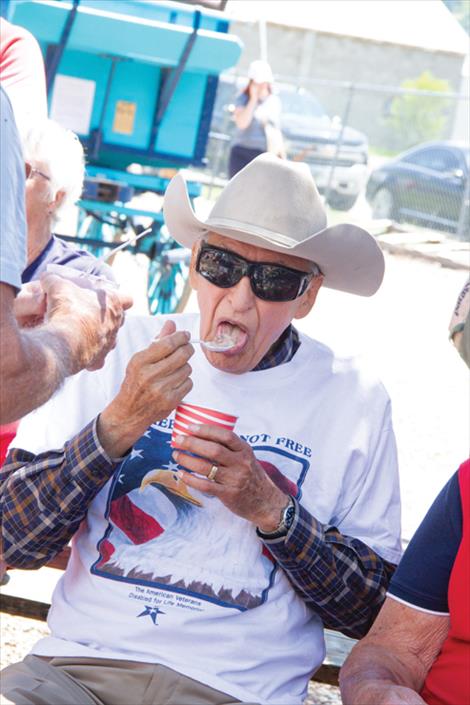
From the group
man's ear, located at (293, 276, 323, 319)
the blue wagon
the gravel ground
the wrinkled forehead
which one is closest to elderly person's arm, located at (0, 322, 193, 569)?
the wrinkled forehead

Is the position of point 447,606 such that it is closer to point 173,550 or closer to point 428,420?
point 173,550

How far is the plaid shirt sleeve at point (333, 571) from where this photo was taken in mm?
2600

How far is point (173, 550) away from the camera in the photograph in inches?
106

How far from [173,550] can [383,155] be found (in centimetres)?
3429

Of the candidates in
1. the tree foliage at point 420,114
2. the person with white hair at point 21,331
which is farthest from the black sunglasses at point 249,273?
the tree foliage at point 420,114

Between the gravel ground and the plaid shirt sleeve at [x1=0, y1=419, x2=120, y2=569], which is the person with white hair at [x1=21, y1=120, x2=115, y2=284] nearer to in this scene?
the plaid shirt sleeve at [x1=0, y1=419, x2=120, y2=569]

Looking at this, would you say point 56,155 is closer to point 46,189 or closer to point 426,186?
point 46,189

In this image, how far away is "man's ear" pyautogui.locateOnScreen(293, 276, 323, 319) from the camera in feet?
9.87

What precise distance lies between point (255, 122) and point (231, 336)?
9.50 meters

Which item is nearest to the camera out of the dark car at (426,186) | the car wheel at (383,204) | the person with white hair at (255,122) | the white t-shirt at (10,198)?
the white t-shirt at (10,198)

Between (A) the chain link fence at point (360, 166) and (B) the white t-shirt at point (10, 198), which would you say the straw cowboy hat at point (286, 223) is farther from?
A: (A) the chain link fence at point (360, 166)

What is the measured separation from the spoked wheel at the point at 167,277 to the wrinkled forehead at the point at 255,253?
4849mm

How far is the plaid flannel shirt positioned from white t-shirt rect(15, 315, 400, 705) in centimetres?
7

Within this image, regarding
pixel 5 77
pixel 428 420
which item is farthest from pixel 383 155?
pixel 5 77
